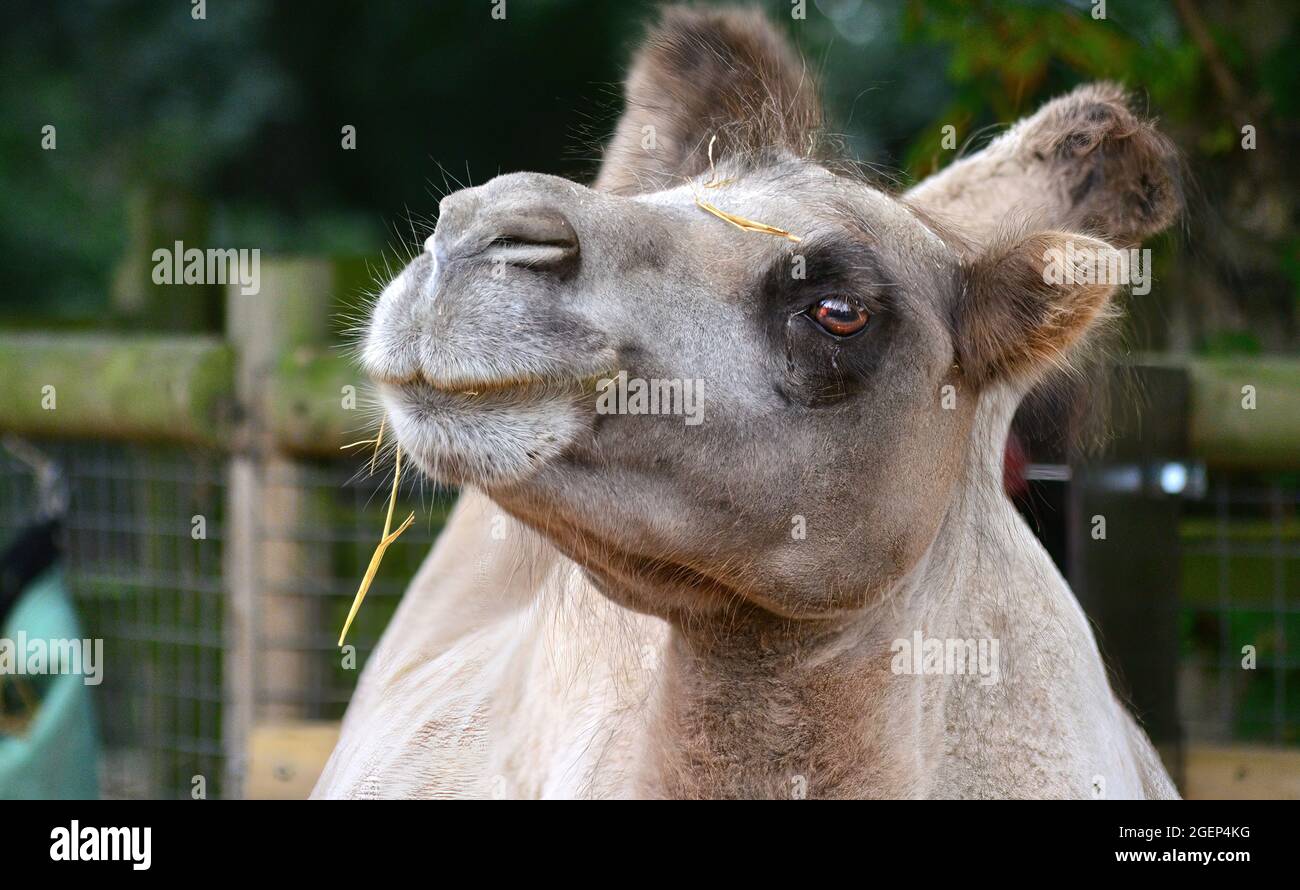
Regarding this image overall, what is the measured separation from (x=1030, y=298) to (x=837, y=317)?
423mm

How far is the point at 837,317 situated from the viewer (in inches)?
85.5

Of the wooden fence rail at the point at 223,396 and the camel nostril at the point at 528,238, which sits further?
the wooden fence rail at the point at 223,396

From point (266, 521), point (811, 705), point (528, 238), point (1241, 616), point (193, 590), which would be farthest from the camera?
point (193, 590)

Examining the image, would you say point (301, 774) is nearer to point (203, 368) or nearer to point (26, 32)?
point (203, 368)

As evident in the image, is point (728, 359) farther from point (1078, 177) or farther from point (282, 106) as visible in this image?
point (282, 106)

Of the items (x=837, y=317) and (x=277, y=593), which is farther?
(x=277, y=593)

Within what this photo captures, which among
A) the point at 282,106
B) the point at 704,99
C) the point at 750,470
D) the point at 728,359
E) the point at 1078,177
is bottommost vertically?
the point at 750,470

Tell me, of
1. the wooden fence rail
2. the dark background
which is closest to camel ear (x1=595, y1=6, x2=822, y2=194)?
the wooden fence rail

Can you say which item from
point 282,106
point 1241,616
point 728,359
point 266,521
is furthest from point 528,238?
point 282,106

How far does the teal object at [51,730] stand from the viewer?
4090 mm

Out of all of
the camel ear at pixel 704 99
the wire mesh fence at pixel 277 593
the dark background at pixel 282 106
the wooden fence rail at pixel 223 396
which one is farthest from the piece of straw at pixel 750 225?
the dark background at pixel 282 106

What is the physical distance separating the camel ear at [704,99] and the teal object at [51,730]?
2.51 metres

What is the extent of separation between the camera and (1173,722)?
3.93 meters

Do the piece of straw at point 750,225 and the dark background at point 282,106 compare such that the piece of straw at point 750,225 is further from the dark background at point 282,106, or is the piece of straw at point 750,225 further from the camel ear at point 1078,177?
the dark background at point 282,106
